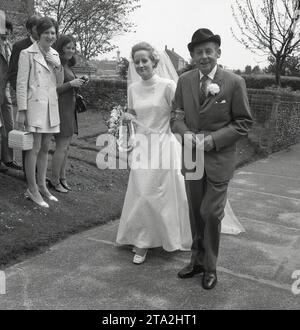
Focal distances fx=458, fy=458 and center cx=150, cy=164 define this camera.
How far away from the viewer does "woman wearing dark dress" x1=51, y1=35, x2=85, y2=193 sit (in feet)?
18.9

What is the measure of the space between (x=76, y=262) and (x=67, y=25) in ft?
50.4

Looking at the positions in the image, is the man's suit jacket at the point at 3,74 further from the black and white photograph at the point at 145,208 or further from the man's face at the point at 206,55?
the man's face at the point at 206,55

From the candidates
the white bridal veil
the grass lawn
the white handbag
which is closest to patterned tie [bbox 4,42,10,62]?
the white handbag

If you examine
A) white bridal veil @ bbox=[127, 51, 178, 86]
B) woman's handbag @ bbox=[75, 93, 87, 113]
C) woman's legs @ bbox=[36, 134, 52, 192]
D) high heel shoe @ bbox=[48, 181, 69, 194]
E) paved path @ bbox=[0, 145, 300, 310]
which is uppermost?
white bridal veil @ bbox=[127, 51, 178, 86]

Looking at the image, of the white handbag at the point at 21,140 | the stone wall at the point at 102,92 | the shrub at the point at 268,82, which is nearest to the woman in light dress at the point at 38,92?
the white handbag at the point at 21,140

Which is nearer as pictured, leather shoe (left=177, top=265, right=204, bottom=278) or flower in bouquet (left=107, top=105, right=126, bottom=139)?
leather shoe (left=177, top=265, right=204, bottom=278)

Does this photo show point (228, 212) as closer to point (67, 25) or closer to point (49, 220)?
point (49, 220)

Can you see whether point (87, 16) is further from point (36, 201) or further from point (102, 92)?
point (36, 201)

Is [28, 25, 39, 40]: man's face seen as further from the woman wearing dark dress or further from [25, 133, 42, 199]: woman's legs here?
[25, 133, 42, 199]: woman's legs

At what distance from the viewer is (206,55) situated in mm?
3654

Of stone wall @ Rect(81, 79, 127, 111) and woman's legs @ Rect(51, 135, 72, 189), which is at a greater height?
stone wall @ Rect(81, 79, 127, 111)

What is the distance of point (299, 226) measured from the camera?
5703 millimetres

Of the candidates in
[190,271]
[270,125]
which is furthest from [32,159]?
[270,125]

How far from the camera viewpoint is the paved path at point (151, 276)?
3518 millimetres
